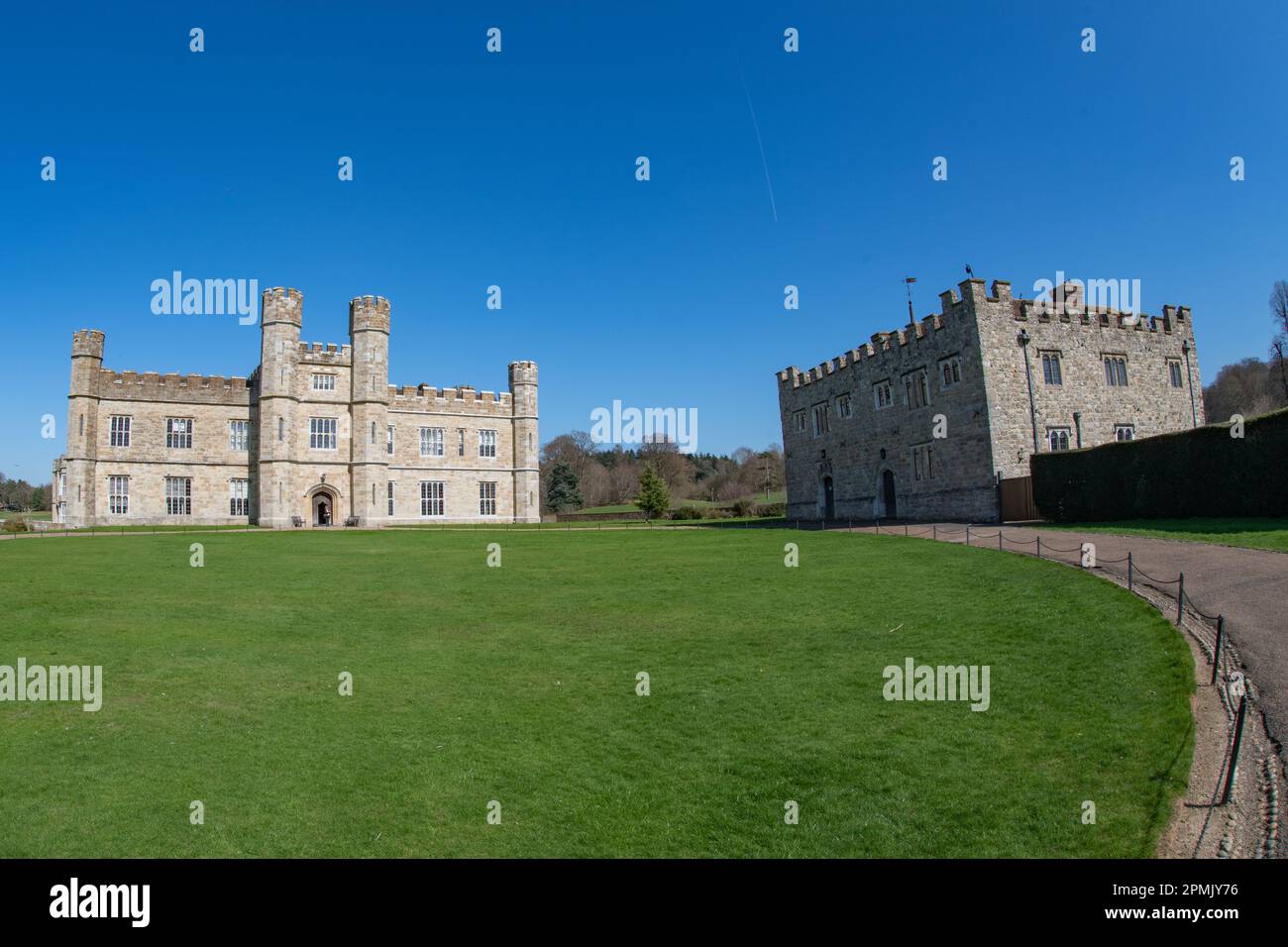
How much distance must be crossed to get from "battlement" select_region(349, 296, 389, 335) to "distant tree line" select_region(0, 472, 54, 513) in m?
103

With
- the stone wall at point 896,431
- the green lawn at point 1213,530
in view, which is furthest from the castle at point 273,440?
the green lawn at point 1213,530

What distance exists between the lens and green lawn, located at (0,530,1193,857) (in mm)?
6273

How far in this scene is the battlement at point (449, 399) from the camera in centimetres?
5181

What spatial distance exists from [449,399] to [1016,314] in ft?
120

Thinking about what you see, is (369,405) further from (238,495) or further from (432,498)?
(238,495)

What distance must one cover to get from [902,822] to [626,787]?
252 centimetres

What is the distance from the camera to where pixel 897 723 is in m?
8.49

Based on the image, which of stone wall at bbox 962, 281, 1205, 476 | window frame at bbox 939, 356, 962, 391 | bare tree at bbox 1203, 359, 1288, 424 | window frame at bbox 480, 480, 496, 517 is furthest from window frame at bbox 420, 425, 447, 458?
bare tree at bbox 1203, 359, 1288, 424

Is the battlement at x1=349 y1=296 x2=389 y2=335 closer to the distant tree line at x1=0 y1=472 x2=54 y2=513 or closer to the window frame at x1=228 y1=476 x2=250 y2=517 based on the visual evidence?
the window frame at x1=228 y1=476 x2=250 y2=517

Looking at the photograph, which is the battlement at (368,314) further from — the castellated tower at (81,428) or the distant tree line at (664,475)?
the distant tree line at (664,475)

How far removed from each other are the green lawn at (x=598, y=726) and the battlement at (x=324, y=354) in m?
33.9

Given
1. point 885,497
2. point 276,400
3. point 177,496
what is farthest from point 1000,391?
point 177,496
